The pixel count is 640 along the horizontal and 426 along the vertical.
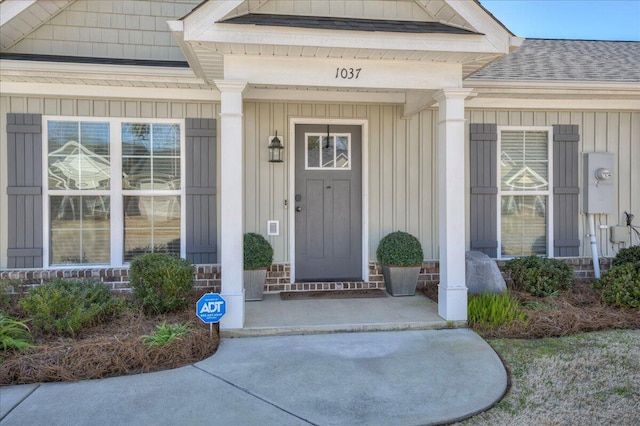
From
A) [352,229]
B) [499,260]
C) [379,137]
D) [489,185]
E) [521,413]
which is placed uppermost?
[379,137]

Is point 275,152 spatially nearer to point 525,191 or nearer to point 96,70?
point 96,70

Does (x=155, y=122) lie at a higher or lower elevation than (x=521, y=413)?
higher

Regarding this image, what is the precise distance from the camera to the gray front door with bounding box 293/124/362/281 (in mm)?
6105

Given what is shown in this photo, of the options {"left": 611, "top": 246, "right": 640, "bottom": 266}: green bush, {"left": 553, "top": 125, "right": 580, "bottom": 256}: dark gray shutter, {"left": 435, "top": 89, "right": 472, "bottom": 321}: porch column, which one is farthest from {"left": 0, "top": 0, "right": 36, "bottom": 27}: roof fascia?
{"left": 611, "top": 246, "right": 640, "bottom": 266}: green bush

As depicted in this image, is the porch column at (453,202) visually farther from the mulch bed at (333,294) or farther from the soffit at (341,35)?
the mulch bed at (333,294)

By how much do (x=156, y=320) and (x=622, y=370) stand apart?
4047 mm

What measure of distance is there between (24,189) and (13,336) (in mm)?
2179

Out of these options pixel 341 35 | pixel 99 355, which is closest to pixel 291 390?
pixel 99 355

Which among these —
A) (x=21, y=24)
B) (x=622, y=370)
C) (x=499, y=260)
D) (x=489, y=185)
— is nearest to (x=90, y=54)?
(x=21, y=24)

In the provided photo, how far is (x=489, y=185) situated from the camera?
6191 millimetres

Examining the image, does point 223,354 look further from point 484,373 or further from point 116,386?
point 484,373

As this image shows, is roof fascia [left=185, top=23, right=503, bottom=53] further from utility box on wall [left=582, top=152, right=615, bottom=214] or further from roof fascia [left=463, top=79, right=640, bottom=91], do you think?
utility box on wall [left=582, top=152, right=615, bottom=214]

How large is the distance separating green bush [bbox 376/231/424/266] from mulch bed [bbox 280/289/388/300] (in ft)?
1.34

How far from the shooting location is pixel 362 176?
6.13 m
